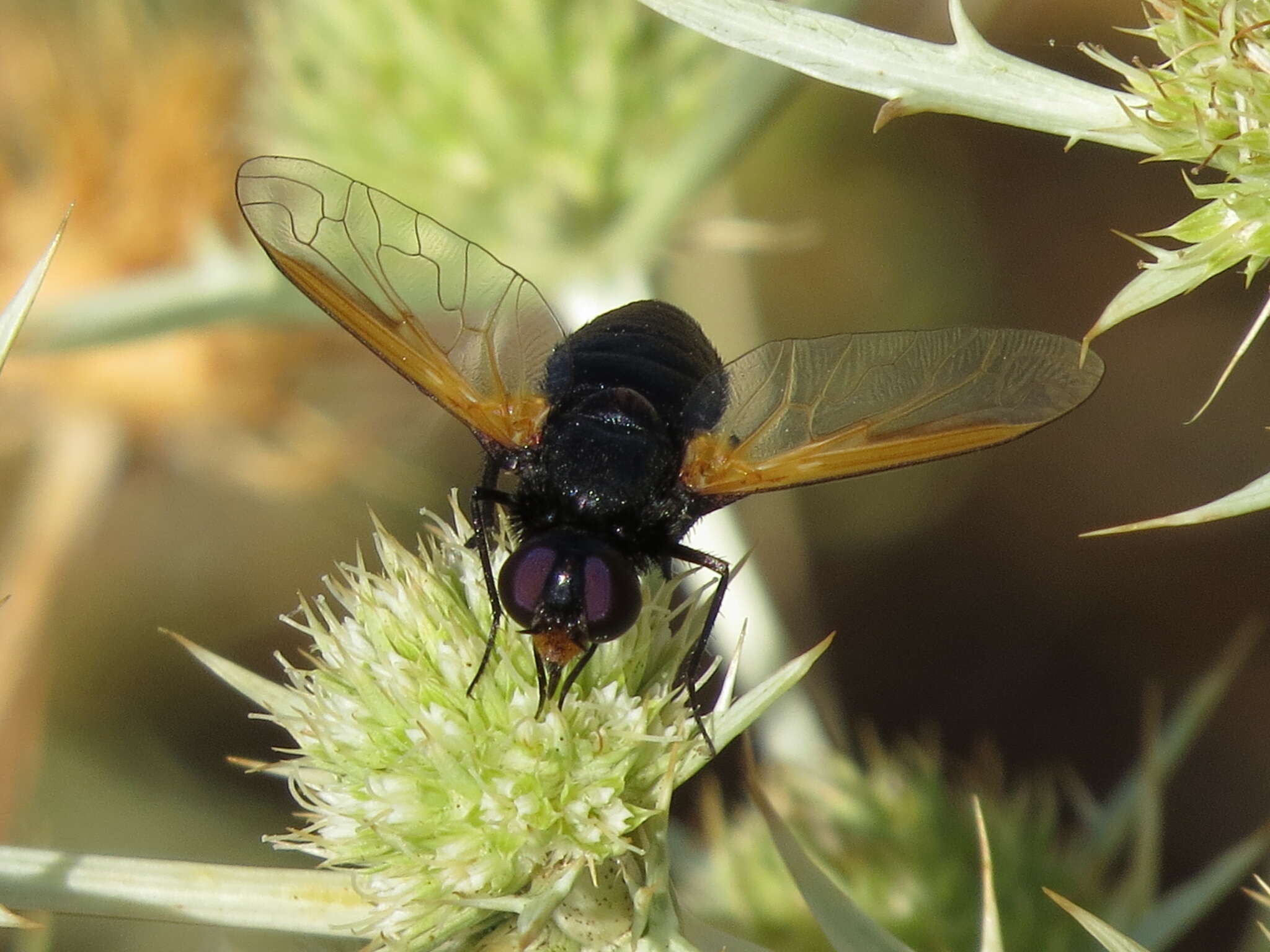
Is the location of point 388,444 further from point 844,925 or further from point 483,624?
point 844,925

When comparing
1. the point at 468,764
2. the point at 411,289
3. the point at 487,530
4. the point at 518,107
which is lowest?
the point at 468,764

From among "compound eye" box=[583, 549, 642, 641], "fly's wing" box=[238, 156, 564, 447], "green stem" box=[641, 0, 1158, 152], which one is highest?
"fly's wing" box=[238, 156, 564, 447]

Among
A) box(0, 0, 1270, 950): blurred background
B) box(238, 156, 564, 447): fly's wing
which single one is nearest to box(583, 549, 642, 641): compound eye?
box(238, 156, 564, 447): fly's wing

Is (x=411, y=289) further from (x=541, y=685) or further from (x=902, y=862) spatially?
(x=902, y=862)

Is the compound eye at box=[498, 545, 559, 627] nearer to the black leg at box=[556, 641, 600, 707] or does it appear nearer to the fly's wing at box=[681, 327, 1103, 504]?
the black leg at box=[556, 641, 600, 707]

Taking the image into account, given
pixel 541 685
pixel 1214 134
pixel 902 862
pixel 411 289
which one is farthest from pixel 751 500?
pixel 1214 134

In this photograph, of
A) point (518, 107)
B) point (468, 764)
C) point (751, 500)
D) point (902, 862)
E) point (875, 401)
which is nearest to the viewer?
point (468, 764)
